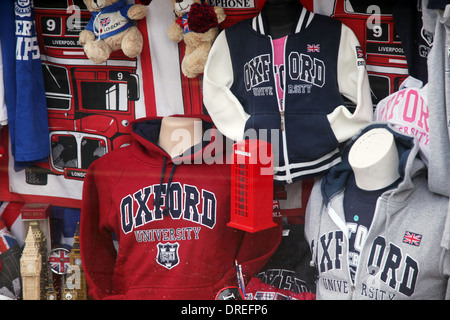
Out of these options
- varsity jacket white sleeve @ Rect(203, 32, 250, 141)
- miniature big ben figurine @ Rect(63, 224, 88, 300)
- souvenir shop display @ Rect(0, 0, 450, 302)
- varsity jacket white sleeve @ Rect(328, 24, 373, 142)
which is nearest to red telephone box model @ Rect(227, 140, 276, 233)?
souvenir shop display @ Rect(0, 0, 450, 302)

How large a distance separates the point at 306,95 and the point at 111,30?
0.85m

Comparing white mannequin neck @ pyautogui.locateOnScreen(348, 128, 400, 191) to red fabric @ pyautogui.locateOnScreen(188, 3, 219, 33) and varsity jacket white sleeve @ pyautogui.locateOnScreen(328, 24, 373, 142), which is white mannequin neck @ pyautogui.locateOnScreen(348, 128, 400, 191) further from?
red fabric @ pyautogui.locateOnScreen(188, 3, 219, 33)

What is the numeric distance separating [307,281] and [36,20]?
Result: 1.57 m

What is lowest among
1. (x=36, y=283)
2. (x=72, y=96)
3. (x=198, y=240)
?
(x=36, y=283)

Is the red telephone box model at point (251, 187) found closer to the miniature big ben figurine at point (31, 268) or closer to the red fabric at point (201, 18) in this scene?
the red fabric at point (201, 18)

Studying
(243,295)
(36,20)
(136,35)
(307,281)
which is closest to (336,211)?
(307,281)

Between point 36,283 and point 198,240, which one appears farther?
point 36,283

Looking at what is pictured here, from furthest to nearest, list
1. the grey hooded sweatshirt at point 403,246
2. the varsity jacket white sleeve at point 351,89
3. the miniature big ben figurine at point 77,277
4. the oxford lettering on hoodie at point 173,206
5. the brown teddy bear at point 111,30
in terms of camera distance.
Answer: the miniature big ben figurine at point 77,277 → the brown teddy bear at point 111,30 → the oxford lettering on hoodie at point 173,206 → the varsity jacket white sleeve at point 351,89 → the grey hooded sweatshirt at point 403,246

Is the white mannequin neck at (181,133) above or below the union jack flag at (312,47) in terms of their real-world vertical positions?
below

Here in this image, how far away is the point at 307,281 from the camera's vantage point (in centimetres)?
212

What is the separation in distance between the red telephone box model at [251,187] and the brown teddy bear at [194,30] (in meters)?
0.45

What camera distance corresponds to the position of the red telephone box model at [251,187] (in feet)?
6.31

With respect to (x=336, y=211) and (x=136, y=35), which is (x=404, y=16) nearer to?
(x=336, y=211)

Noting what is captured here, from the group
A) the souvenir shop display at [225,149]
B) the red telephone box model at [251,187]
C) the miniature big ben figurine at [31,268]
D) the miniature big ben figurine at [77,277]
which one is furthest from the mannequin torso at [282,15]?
the miniature big ben figurine at [31,268]
